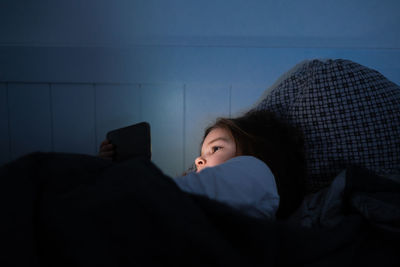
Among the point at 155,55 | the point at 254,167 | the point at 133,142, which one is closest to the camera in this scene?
the point at 254,167

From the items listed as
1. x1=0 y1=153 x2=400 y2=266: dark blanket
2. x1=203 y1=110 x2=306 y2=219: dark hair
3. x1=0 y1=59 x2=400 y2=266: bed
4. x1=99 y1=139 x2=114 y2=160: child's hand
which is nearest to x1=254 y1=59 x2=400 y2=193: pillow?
x1=203 y1=110 x2=306 y2=219: dark hair

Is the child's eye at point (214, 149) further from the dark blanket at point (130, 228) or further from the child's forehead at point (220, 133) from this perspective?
the dark blanket at point (130, 228)

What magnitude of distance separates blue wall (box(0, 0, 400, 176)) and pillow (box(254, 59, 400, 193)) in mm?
342

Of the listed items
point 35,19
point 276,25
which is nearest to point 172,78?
point 276,25

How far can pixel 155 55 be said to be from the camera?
896 millimetres

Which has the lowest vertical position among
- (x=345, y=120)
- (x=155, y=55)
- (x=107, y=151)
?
(x=107, y=151)

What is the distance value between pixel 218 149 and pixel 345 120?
1.12 ft

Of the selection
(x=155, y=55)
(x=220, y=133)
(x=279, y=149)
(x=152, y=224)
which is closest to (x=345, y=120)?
(x=279, y=149)

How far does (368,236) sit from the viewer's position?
34 cm

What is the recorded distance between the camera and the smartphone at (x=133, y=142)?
73 cm

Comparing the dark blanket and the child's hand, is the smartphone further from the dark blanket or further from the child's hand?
the dark blanket

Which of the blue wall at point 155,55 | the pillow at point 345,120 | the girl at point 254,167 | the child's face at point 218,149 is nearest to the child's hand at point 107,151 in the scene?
the girl at point 254,167

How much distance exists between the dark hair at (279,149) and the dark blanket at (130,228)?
0.76ft

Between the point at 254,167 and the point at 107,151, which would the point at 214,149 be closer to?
the point at 254,167
